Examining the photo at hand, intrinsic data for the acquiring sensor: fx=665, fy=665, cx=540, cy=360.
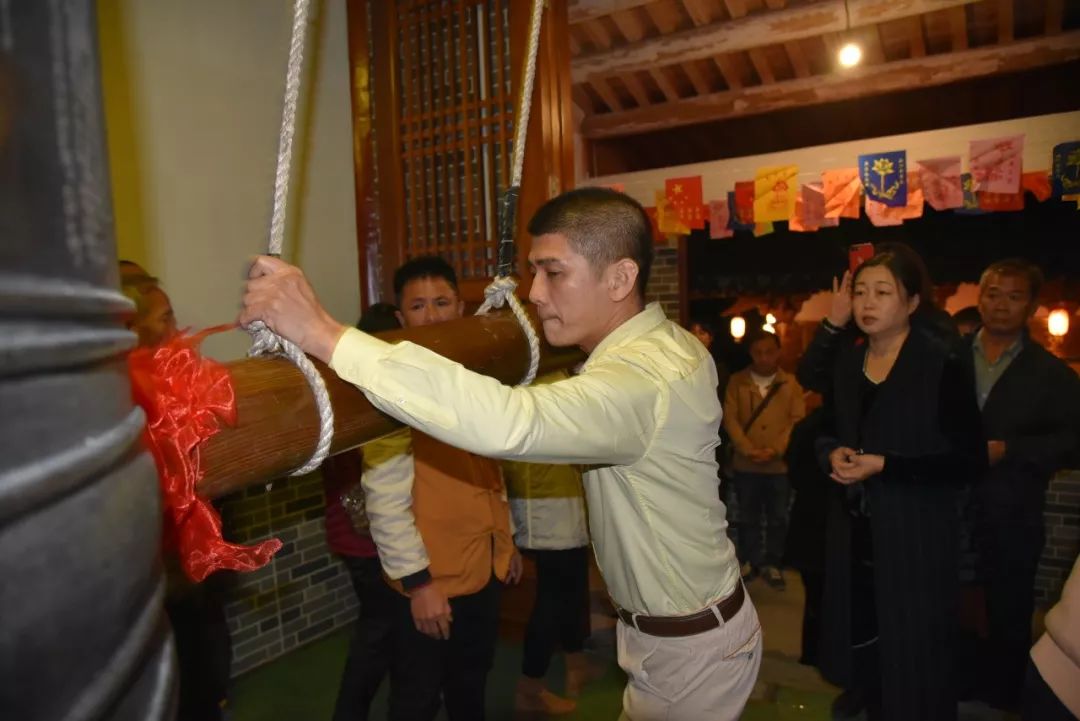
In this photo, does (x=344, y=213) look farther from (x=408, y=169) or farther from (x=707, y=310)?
(x=707, y=310)

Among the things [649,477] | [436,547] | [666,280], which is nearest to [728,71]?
[666,280]

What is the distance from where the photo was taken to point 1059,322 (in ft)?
17.8

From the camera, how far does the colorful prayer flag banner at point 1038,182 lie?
4.51 m

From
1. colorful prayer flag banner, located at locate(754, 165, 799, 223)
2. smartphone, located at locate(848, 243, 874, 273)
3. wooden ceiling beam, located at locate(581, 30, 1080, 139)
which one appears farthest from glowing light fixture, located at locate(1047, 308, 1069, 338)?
smartphone, located at locate(848, 243, 874, 273)

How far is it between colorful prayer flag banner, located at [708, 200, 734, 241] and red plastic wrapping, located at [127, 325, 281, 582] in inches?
206

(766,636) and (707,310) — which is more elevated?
(707,310)

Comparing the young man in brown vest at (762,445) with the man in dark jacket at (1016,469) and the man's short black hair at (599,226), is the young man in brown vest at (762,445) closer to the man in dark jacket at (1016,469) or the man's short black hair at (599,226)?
the man in dark jacket at (1016,469)

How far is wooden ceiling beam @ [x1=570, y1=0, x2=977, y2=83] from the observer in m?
4.61

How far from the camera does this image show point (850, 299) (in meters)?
2.68

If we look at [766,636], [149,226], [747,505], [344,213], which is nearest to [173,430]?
[149,226]

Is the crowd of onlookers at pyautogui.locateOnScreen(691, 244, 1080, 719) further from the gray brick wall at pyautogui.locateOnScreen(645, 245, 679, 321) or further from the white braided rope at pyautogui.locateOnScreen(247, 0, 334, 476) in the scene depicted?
the gray brick wall at pyautogui.locateOnScreen(645, 245, 679, 321)

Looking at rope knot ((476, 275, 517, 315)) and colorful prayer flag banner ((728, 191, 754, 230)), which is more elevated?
colorful prayer flag banner ((728, 191, 754, 230))

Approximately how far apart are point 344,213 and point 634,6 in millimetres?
3037

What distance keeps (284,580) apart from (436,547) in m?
1.70
